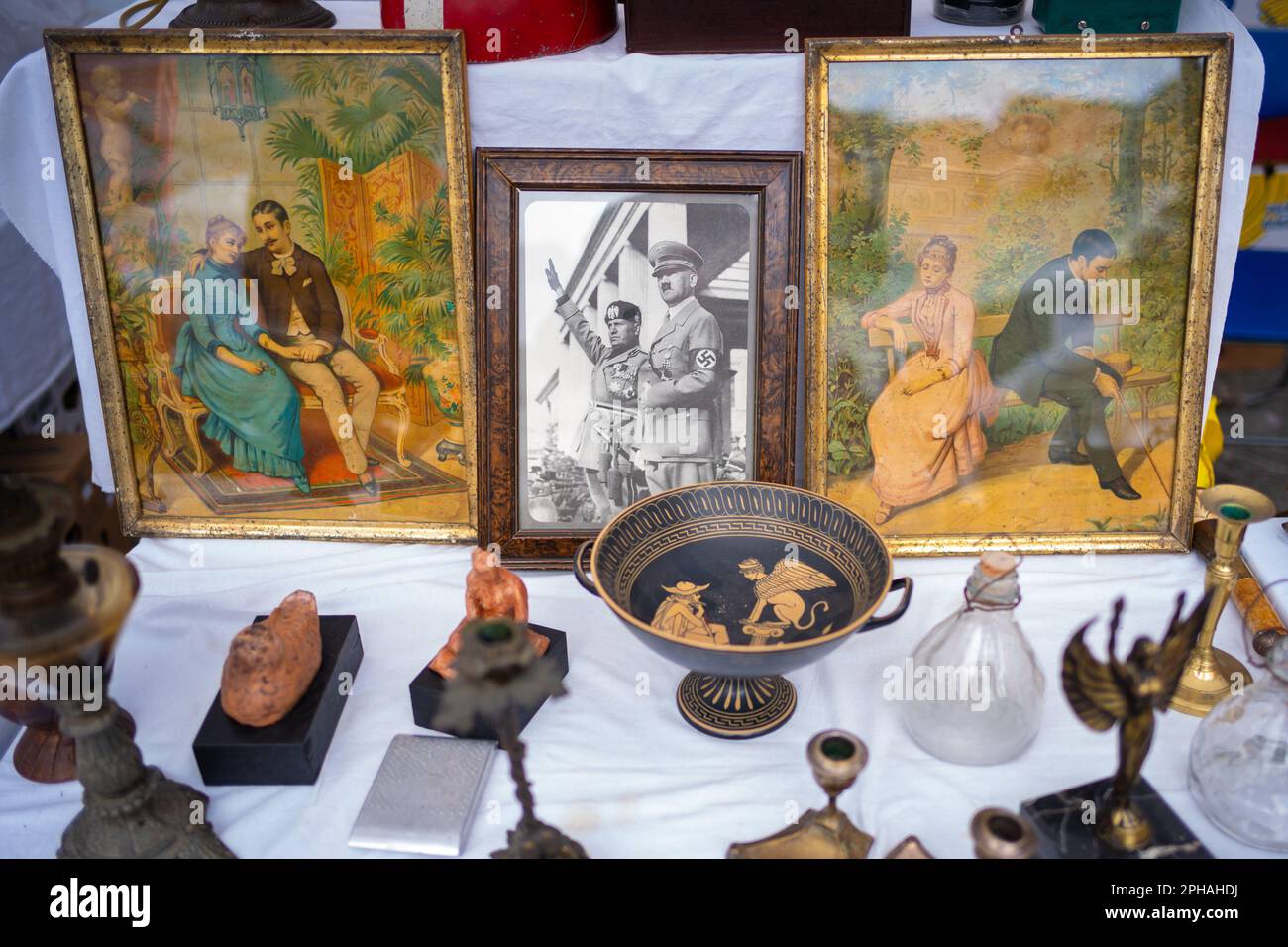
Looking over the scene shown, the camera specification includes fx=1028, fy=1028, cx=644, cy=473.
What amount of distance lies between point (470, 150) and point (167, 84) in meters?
0.43

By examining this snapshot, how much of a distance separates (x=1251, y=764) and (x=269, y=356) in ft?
4.75

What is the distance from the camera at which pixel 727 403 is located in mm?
1587

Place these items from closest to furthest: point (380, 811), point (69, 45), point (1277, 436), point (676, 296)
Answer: point (380, 811)
point (69, 45)
point (676, 296)
point (1277, 436)

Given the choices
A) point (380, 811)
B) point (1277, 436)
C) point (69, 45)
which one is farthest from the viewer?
point (1277, 436)

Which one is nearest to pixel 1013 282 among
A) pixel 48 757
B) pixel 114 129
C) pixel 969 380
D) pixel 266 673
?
pixel 969 380

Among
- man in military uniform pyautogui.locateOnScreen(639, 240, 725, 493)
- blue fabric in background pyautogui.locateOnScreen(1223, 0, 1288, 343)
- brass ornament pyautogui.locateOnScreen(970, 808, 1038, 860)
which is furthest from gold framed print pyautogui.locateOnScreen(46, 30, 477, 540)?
blue fabric in background pyautogui.locateOnScreen(1223, 0, 1288, 343)

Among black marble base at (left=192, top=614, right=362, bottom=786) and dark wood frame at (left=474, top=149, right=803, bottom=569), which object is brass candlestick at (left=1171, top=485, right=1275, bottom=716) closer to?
dark wood frame at (left=474, top=149, right=803, bottom=569)

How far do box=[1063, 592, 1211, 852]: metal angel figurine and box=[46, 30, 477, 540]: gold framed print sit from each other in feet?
3.14

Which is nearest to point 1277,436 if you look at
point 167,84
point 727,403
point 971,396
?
point 971,396

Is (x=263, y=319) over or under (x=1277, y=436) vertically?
over

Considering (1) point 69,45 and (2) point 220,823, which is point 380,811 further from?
(1) point 69,45

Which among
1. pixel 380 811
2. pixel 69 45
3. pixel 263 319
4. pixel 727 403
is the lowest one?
pixel 380 811

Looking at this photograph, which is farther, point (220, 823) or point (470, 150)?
point (470, 150)

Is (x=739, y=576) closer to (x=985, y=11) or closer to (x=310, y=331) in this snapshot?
(x=310, y=331)
